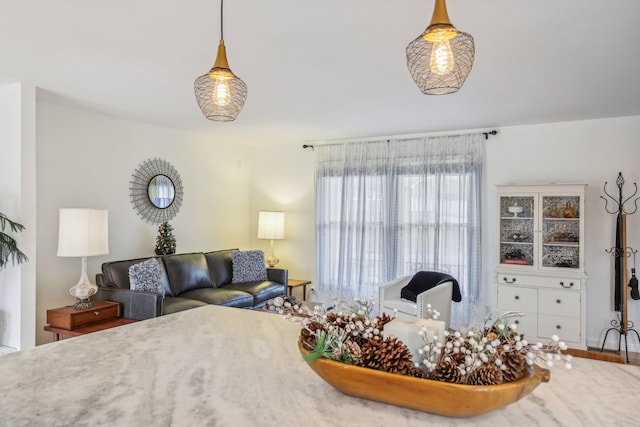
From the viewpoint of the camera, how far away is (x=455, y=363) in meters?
1.02

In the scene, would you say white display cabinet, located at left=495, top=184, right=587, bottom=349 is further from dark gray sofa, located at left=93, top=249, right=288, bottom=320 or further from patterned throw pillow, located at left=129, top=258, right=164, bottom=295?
patterned throw pillow, located at left=129, top=258, right=164, bottom=295

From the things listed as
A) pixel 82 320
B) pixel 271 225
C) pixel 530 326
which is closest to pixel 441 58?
pixel 82 320

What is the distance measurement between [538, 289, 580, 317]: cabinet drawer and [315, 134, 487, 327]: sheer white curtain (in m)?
0.75

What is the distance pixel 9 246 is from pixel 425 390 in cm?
375

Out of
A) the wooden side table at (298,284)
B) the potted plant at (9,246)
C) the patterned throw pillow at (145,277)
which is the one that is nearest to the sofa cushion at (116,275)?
the patterned throw pillow at (145,277)

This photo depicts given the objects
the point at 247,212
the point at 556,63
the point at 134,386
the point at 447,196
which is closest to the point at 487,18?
the point at 556,63

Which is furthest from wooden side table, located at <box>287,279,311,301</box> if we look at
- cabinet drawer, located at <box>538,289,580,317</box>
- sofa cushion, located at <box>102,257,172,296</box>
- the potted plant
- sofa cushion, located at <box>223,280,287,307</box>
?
the potted plant

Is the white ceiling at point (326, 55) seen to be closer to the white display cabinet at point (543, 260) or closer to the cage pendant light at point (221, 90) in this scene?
the cage pendant light at point (221, 90)

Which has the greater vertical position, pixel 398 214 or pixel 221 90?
pixel 221 90

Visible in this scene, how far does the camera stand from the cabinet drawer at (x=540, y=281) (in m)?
4.52

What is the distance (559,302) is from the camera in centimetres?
455

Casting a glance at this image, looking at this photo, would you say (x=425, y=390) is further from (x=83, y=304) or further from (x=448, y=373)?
(x=83, y=304)

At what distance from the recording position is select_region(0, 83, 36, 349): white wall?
372 cm

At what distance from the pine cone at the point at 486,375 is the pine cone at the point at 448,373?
0.02m
